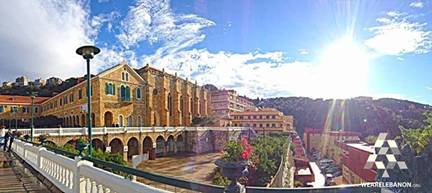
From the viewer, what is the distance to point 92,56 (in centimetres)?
588

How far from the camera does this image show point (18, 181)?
6781 mm

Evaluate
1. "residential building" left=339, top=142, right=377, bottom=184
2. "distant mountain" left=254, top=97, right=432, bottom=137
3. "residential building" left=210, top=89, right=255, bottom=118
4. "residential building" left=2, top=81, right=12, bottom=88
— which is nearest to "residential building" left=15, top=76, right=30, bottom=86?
"residential building" left=2, top=81, right=12, bottom=88

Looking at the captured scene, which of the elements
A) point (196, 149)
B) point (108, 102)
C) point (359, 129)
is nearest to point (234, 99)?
point (196, 149)

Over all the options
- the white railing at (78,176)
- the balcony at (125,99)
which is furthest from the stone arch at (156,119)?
the white railing at (78,176)

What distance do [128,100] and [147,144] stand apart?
5.75 m

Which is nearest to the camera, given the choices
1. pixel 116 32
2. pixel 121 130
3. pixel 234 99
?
pixel 116 32

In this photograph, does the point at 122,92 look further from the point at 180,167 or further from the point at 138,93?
the point at 180,167

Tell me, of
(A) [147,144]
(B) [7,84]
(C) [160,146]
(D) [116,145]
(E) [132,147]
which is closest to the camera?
(D) [116,145]

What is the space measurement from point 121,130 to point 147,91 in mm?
9765

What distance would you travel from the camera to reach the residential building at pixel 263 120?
192 feet

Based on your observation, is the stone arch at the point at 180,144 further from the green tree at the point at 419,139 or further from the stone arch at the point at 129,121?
the green tree at the point at 419,139

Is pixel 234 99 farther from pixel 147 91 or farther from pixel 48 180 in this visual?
pixel 48 180

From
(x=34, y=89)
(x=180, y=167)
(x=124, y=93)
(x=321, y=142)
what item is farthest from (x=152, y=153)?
(x=34, y=89)

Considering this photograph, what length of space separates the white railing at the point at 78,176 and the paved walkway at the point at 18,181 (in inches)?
8.9
